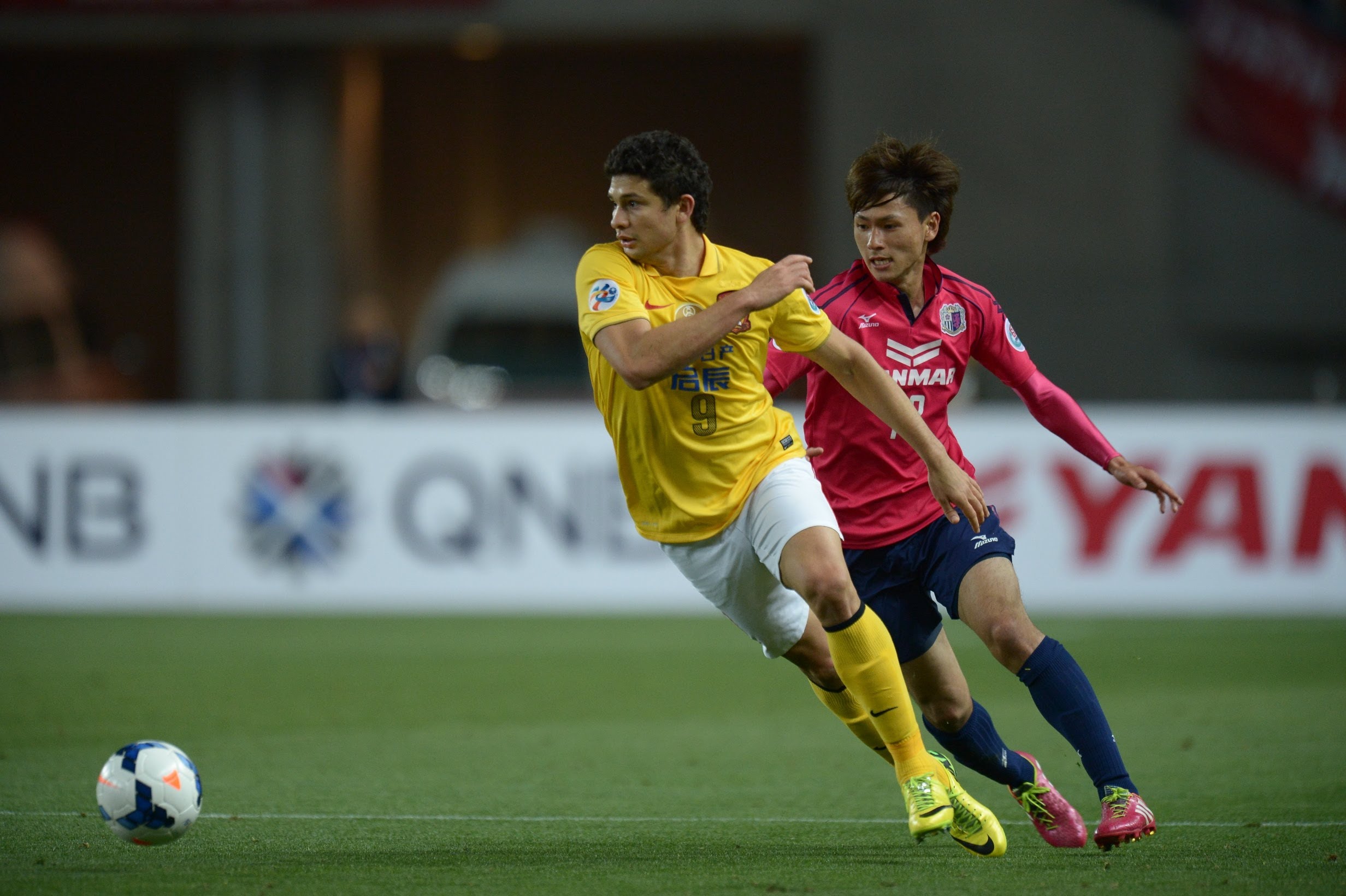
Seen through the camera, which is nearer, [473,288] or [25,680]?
[25,680]

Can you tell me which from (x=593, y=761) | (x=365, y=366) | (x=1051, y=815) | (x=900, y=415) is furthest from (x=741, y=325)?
(x=365, y=366)

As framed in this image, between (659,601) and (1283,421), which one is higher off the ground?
(1283,421)

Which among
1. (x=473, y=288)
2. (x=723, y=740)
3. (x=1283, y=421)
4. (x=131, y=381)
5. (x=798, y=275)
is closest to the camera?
(x=798, y=275)

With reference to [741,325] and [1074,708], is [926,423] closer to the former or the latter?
[741,325]

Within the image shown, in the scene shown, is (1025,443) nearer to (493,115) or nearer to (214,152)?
(214,152)

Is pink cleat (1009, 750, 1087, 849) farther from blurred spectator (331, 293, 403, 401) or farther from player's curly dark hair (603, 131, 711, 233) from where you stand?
blurred spectator (331, 293, 403, 401)

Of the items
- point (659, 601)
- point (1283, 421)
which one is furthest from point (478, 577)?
point (1283, 421)

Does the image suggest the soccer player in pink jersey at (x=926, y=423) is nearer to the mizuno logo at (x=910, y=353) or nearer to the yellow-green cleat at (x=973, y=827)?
the mizuno logo at (x=910, y=353)

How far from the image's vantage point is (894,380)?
5.07 m

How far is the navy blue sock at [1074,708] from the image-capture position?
475cm

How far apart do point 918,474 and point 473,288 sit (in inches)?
474

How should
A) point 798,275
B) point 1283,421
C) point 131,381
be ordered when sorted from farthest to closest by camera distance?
point 131,381 → point 1283,421 → point 798,275

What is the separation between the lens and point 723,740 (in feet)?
23.7

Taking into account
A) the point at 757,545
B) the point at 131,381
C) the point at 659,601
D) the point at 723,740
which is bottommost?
the point at 131,381
